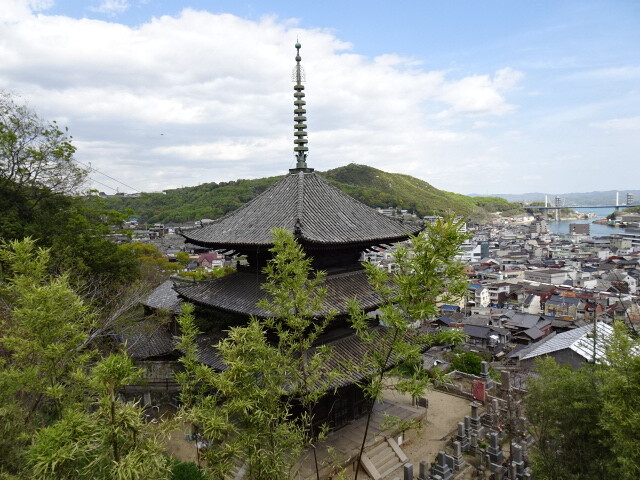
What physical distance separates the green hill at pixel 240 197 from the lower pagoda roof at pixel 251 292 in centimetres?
8274

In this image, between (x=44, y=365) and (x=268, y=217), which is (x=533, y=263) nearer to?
(x=268, y=217)

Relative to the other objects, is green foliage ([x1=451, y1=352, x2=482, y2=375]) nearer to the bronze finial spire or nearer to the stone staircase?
the stone staircase

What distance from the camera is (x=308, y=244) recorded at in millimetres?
12438

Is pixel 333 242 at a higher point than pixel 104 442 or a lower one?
higher

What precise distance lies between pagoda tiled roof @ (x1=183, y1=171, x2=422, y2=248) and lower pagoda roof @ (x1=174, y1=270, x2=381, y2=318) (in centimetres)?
170

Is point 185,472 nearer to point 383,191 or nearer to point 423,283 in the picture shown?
point 423,283

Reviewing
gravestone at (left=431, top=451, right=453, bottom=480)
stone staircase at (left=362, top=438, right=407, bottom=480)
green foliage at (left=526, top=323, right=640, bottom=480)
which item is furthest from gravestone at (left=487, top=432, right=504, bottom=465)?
stone staircase at (left=362, top=438, right=407, bottom=480)

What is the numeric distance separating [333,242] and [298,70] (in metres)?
7.92

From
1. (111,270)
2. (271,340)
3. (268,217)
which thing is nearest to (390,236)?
(268,217)

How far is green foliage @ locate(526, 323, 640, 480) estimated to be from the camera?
9516 mm

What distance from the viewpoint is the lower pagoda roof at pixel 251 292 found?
13297mm

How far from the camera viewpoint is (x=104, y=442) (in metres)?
5.65

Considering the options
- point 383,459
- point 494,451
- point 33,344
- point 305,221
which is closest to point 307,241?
point 305,221

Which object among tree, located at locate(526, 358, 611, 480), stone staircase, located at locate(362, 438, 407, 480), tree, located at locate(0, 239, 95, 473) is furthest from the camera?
stone staircase, located at locate(362, 438, 407, 480)
